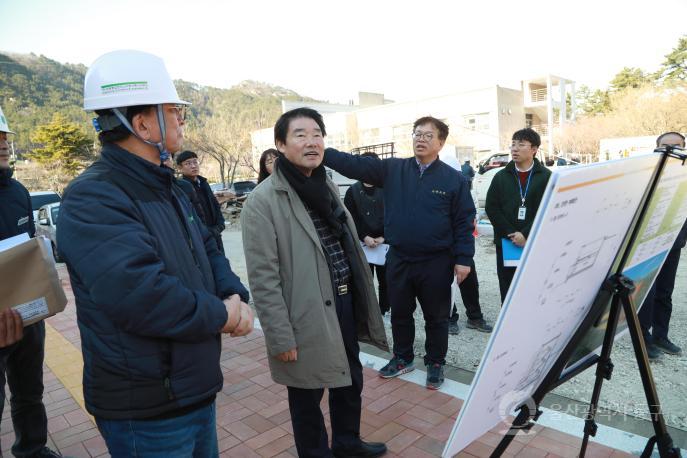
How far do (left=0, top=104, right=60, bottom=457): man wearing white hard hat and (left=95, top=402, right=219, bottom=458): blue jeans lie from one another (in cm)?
160

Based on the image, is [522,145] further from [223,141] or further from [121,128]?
[223,141]

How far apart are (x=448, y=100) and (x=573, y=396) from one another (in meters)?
39.5

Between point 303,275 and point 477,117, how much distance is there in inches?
1545

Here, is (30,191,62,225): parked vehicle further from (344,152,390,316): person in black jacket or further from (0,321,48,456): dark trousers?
(0,321,48,456): dark trousers

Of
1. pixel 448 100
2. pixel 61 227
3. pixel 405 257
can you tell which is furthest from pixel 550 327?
pixel 448 100

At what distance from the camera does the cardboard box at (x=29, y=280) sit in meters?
1.83

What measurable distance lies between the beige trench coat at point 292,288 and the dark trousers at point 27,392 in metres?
1.57

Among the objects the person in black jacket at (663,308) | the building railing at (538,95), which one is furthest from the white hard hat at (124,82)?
the building railing at (538,95)

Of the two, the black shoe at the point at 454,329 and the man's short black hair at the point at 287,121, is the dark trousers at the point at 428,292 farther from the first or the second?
the man's short black hair at the point at 287,121

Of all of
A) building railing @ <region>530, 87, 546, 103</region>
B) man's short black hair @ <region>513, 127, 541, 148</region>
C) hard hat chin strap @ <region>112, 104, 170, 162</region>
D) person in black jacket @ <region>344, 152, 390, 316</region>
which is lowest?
person in black jacket @ <region>344, 152, 390, 316</region>

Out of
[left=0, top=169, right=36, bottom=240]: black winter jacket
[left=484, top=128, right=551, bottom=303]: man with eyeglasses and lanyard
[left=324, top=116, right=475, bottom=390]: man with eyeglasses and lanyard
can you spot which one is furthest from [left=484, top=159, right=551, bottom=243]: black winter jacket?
[left=0, top=169, right=36, bottom=240]: black winter jacket

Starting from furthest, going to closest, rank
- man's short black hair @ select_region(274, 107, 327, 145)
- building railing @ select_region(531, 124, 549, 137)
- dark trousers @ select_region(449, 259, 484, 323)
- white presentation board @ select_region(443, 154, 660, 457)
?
building railing @ select_region(531, 124, 549, 137) < dark trousers @ select_region(449, 259, 484, 323) < man's short black hair @ select_region(274, 107, 327, 145) < white presentation board @ select_region(443, 154, 660, 457)

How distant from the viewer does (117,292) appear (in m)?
1.33

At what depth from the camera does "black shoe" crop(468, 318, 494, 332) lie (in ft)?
16.0
